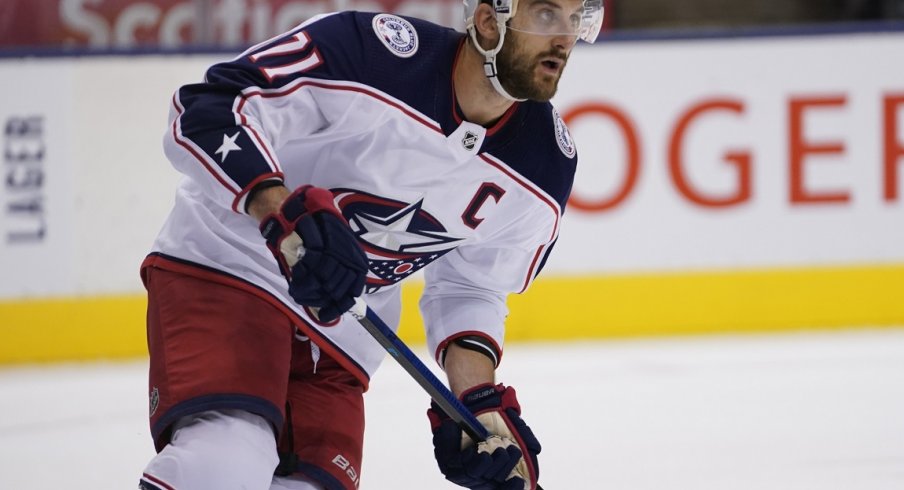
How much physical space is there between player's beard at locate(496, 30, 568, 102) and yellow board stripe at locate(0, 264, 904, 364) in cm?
255

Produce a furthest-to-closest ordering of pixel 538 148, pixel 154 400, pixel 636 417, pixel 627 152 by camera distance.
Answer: pixel 627 152
pixel 636 417
pixel 538 148
pixel 154 400

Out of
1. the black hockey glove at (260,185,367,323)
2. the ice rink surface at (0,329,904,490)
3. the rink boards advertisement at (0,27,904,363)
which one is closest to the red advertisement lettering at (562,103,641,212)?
the rink boards advertisement at (0,27,904,363)

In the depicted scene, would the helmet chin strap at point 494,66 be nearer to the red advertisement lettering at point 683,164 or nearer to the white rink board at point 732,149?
the white rink board at point 732,149

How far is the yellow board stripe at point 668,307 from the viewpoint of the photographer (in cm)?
457

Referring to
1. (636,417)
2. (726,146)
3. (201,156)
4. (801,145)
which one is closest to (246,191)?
(201,156)

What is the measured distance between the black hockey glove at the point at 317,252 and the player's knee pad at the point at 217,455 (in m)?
0.23

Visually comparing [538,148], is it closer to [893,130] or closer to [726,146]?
[726,146]

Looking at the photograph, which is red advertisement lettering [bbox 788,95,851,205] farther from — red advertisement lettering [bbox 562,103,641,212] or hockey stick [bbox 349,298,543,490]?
hockey stick [bbox 349,298,543,490]

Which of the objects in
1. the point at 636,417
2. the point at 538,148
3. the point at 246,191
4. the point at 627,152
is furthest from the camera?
the point at 627,152

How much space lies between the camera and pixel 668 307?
485cm

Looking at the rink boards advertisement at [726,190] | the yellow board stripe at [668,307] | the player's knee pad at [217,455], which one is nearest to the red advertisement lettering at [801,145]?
the rink boards advertisement at [726,190]

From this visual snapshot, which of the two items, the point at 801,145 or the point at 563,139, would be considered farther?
the point at 801,145

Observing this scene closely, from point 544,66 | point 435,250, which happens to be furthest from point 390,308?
point 544,66

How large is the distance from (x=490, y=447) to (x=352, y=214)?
44 cm
